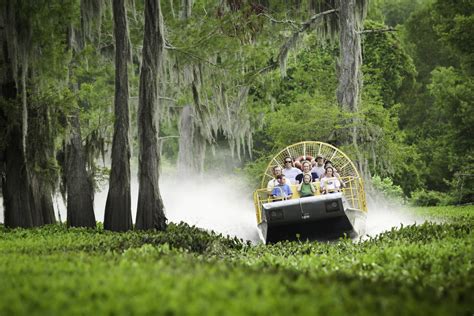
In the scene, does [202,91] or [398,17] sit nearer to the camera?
[202,91]

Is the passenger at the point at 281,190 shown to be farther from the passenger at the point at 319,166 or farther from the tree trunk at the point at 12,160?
the tree trunk at the point at 12,160

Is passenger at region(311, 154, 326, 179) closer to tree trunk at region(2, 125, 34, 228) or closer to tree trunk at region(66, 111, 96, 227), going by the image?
tree trunk at region(66, 111, 96, 227)

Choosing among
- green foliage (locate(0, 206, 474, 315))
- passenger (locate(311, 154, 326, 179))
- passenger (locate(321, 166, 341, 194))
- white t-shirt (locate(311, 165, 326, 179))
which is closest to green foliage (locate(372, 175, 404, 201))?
passenger (locate(311, 154, 326, 179))

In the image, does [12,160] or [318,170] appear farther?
[318,170]

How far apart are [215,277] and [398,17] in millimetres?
54125

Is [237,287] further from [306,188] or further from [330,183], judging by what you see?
[330,183]

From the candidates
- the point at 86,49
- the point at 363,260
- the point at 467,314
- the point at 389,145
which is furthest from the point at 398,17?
the point at 467,314

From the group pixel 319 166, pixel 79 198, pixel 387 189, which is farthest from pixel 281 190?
pixel 387 189

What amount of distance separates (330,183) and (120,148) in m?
5.27

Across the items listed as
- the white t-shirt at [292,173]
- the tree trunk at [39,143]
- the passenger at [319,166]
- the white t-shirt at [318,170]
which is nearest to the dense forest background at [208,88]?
the tree trunk at [39,143]

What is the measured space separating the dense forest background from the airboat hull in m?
3.04

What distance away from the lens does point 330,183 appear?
62.7 feet

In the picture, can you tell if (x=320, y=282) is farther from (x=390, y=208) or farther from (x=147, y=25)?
(x=390, y=208)

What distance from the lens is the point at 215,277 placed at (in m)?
6.56
